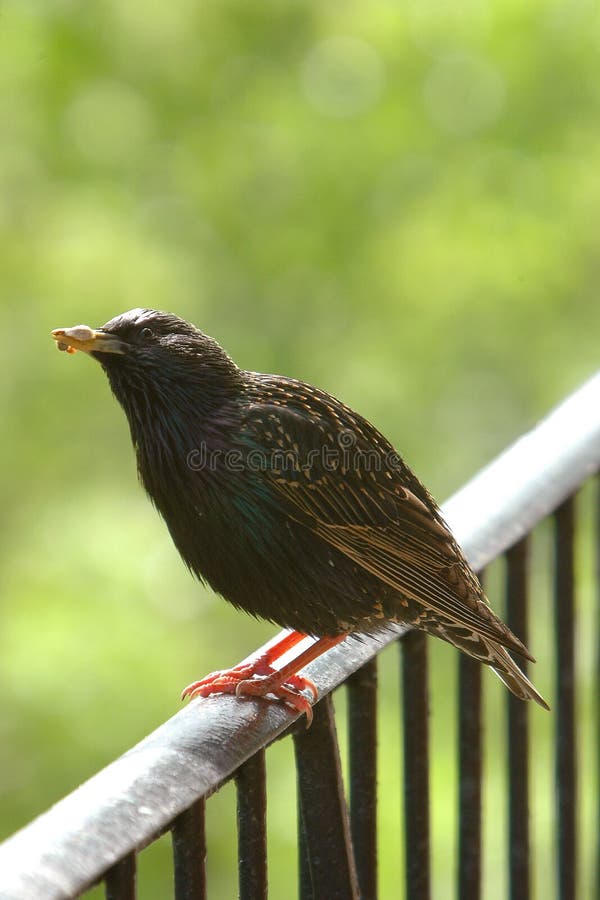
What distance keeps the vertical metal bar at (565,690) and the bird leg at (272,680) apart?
0.37m

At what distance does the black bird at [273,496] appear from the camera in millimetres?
2492

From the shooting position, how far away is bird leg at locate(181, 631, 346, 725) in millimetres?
1848


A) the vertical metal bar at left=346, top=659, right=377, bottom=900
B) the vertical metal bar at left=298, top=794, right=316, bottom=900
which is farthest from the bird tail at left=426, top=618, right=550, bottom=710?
the vertical metal bar at left=298, top=794, right=316, bottom=900

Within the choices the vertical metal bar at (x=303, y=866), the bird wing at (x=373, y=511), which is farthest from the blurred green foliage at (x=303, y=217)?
the vertical metal bar at (x=303, y=866)

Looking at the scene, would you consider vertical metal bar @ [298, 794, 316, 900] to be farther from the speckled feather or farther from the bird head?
the bird head

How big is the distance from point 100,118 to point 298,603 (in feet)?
23.2

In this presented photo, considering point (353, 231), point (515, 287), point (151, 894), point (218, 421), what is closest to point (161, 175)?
point (353, 231)

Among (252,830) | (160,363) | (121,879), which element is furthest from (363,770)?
(160,363)

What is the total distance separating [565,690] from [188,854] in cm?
105

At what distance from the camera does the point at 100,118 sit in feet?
29.8

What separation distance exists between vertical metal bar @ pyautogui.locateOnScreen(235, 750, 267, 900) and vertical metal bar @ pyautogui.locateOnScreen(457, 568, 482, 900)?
22.2 inches

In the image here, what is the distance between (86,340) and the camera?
2.40 m

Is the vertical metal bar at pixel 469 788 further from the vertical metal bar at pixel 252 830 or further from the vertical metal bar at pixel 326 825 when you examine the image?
the vertical metal bar at pixel 252 830

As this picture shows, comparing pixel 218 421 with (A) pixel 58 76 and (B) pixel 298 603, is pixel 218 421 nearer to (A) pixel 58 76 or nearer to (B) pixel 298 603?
(B) pixel 298 603
